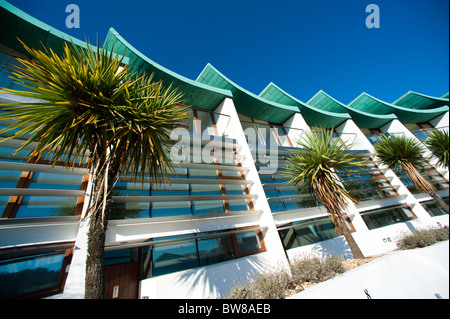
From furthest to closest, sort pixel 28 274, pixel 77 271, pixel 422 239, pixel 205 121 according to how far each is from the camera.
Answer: pixel 205 121 → pixel 422 239 → pixel 77 271 → pixel 28 274

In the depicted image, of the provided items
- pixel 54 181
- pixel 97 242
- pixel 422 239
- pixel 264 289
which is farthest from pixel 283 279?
pixel 54 181

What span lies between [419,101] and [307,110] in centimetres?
1456

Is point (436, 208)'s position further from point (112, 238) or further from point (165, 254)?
point (112, 238)

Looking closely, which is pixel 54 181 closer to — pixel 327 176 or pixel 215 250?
pixel 215 250

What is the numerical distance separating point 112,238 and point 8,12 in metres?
8.02

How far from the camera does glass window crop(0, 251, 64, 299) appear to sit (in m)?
3.50

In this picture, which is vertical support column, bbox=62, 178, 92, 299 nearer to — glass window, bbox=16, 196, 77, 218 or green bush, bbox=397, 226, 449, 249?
glass window, bbox=16, 196, 77, 218

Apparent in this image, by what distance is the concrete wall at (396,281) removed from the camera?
325 cm

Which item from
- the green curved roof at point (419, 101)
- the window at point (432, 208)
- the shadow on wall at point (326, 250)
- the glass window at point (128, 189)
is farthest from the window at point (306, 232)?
the green curved roof at point (419, 101)

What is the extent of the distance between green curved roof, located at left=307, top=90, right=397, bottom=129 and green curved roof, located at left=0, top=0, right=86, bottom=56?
1559cm

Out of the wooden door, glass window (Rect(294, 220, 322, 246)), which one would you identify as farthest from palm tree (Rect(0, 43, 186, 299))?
glass window (Rect(294, 220, 322, 246))

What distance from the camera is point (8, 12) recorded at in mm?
5531

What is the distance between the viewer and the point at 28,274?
3.70 metres

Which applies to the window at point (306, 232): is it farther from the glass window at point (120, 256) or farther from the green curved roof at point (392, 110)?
the green curved roof at point (392, 110)
